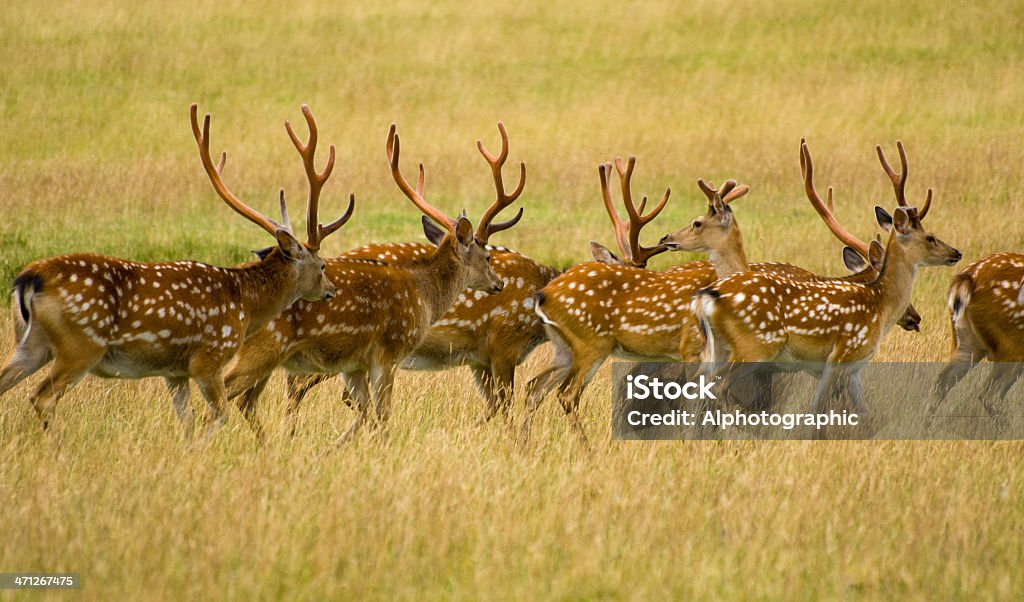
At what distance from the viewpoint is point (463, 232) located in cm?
816

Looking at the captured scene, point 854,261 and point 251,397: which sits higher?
point 854,261

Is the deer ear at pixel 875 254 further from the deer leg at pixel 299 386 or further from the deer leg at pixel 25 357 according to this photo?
the deer leg at pixel 25 357

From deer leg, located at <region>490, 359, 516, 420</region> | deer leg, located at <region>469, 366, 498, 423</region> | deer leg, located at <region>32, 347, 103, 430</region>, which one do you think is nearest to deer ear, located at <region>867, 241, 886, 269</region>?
deer leg, located at <region>490, 359, 516, 420</region>

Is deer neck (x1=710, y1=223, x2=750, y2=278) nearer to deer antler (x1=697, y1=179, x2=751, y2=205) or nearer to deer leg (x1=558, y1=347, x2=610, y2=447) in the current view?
deer antler (x1=697, y1=179, x2=751, y2=205)

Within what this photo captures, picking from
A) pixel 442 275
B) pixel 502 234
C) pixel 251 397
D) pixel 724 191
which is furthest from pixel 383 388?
pixel 502 234

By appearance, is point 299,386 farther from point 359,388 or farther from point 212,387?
point 212,387

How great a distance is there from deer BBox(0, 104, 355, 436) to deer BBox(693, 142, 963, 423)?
80.0 inches

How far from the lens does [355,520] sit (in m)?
5.25

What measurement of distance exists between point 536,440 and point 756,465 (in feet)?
3.98

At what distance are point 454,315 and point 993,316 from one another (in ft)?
10.2

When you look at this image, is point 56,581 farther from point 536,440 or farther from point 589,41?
point 589,41

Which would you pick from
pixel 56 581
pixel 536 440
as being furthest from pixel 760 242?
pixel 56 581

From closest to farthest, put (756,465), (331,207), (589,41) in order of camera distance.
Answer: (756,465) < (331,207) < (589,41)

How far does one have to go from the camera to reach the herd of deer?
6.33 metres
